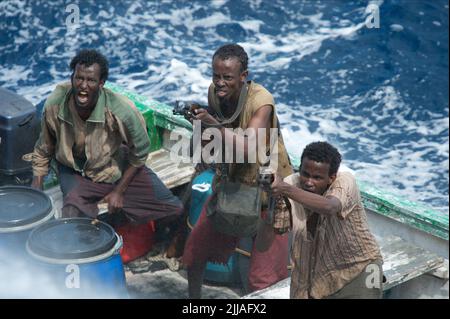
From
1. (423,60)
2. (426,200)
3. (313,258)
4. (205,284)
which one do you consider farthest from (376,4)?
(313,258)

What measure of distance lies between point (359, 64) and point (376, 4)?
9.68 feet

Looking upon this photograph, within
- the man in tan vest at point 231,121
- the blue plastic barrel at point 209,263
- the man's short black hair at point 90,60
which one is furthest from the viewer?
the blue plastic barrel at point 209,263

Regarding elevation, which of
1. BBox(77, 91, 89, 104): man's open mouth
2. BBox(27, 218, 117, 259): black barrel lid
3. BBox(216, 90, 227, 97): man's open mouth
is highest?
BBox(216, 90, 227, 97): man's open mouth

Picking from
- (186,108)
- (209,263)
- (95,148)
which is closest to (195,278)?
(209,263)

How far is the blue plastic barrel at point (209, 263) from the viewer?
5.80 meters

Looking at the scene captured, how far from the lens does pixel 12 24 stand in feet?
50.7

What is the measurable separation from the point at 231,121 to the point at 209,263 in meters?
1.64

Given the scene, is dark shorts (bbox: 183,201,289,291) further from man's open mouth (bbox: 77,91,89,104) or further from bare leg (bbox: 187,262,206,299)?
man's open mouth (bbox: 77,91,89,104)

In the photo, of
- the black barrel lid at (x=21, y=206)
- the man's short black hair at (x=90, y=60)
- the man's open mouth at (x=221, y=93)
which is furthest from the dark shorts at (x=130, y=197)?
the man's open mouth at (x=221, y=93)

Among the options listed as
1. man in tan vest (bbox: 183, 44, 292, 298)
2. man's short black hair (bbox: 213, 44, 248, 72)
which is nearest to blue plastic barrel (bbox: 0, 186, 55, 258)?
man in tan vest (bbox: 183, 44, 292, 298)

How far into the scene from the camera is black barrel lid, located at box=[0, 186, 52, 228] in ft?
16.1

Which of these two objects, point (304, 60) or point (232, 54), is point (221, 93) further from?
point (304, 60)

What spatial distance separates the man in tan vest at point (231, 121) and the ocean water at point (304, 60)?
6.51 metres

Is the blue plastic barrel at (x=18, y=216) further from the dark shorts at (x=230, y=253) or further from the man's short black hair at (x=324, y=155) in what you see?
the man's short black hair at (x=324, y=155)
